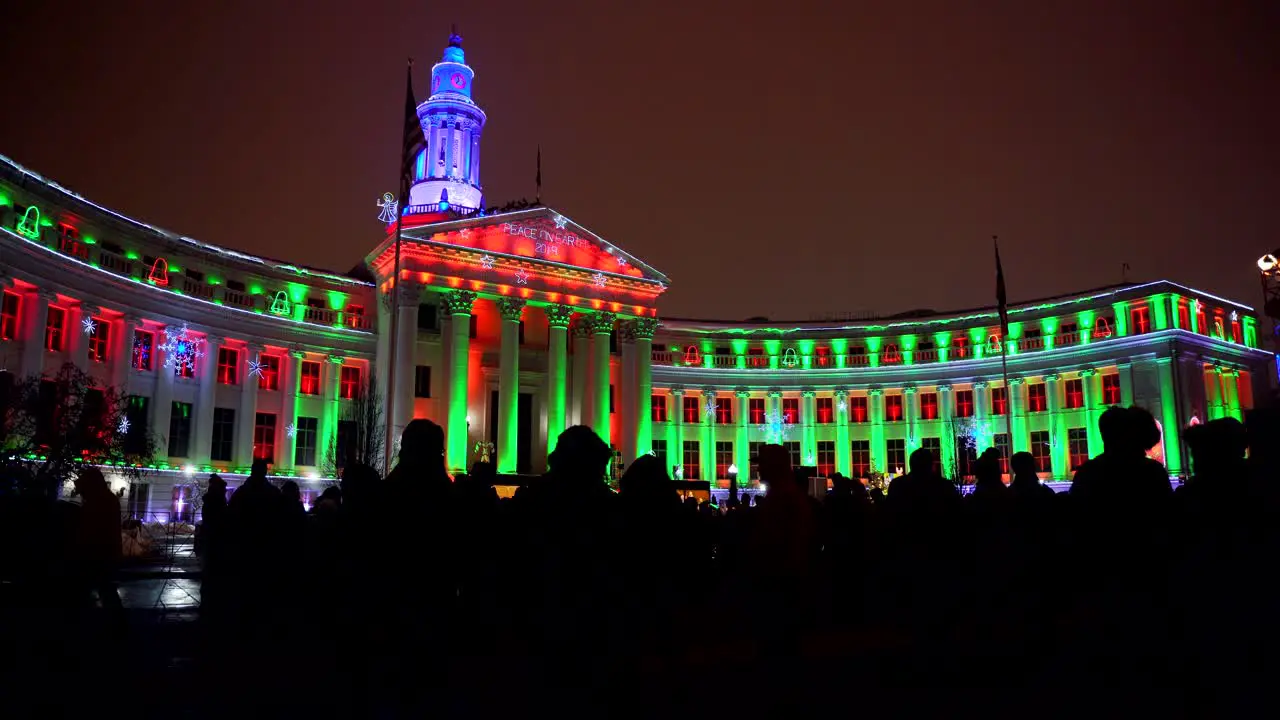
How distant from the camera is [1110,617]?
394cm

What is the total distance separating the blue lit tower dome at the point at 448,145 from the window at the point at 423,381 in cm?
1208

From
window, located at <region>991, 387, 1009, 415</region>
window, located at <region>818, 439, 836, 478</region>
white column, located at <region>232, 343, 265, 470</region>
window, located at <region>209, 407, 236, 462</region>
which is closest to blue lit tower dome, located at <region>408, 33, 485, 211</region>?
white column, located at <region>232, 343, 265, 470</region>

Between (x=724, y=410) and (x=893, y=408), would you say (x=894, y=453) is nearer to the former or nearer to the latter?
(x=893, y=408)

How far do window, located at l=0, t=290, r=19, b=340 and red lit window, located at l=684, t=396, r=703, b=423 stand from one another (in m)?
38.5

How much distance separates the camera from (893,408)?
202 feet

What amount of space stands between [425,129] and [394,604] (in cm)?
5560

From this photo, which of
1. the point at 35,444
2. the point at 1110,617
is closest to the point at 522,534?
the point at 1110,617

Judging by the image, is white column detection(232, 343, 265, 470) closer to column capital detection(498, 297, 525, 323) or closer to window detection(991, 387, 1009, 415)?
column capital detection(498, 297, 525, 323)

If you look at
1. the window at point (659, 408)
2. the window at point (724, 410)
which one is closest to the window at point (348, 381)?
the window at point (659, 408)

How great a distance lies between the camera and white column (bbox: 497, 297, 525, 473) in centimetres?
4553

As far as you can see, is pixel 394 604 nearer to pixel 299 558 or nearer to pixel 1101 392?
pixel 299 558

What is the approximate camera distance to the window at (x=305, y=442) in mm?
46219

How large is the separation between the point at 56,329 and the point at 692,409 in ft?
123

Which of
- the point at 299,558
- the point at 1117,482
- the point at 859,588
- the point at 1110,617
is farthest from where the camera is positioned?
the point at 859,588
